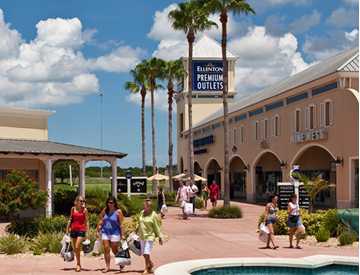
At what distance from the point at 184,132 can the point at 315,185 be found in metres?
45.3

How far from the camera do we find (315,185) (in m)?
25.3

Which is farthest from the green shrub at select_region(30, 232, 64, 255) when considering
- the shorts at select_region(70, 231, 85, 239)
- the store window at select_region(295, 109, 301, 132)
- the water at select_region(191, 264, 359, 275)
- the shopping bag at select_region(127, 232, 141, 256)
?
the store window at select_region(295, 109, 301, 132)

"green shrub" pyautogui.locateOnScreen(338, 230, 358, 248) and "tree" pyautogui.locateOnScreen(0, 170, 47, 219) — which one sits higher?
"tree" pyautogui.locateOnScreen(0, 170, 47, 219)

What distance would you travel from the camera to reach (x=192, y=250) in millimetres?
18297

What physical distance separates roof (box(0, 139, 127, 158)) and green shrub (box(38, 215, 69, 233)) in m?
7.87

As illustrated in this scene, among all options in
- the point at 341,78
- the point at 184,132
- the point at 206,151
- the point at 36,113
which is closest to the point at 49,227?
the point at 36,113

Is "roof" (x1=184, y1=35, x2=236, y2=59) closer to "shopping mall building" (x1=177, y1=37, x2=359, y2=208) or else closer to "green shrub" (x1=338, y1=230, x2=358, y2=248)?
"shopping mall building" (x1=177, y1=37, x2=359, y2=208)

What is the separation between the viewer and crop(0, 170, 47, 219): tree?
2036 cm

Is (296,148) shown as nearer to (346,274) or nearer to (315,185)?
(315,185)

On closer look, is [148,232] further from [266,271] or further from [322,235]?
[322,235]

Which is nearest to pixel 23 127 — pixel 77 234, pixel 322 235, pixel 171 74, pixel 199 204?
pixel 199 204

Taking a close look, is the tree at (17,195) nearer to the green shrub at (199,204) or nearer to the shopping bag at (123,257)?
the shopping bag at (123,257)

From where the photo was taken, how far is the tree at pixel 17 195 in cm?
2036

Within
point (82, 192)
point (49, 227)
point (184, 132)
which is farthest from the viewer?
point (184, 132)
